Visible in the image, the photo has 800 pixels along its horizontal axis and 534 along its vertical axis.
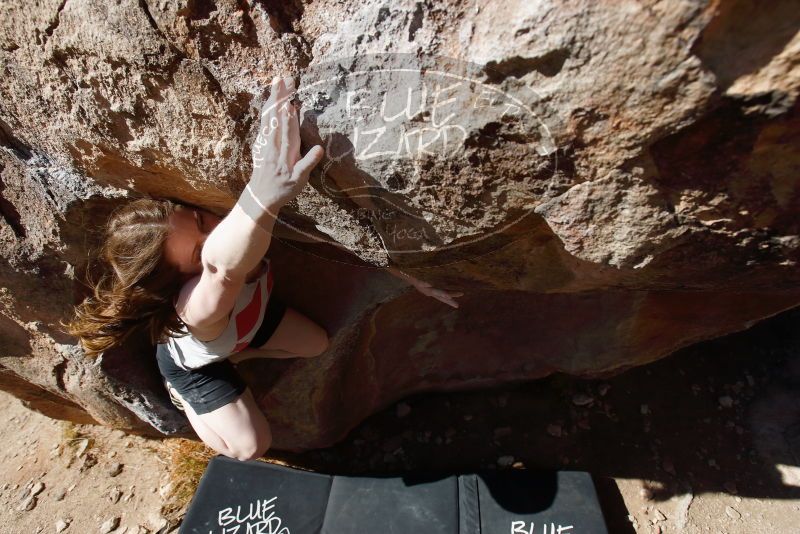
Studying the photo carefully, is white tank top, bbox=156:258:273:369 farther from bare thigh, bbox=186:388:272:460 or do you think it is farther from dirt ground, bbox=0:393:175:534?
dirt ground, bbox=0:393:175:534

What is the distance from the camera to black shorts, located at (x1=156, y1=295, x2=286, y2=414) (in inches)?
59.3

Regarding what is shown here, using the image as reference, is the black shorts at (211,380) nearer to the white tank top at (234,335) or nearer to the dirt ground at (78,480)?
the white tank top at (234,335)

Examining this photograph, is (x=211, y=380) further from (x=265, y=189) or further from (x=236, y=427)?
(x=265, y=189)

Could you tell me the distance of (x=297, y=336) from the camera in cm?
158

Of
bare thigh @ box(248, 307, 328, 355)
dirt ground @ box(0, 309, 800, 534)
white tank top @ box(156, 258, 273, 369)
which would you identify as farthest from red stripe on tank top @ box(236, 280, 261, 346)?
dirt ground @ box(0, 309, 800, 534)

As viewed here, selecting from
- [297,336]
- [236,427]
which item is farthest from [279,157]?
[236,427]

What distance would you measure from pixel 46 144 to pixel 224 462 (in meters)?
1.16

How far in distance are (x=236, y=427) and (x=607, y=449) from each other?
1.26 metres

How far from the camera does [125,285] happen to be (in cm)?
122

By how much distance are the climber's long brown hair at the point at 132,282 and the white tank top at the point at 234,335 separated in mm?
70

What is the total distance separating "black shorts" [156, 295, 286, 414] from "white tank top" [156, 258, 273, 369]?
0.04 meters

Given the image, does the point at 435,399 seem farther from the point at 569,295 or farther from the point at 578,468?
the point at 569,295

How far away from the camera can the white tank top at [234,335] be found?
Result: 1.38m

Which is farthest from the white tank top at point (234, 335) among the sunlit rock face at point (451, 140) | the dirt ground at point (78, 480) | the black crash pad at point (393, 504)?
the dirt ground at point (78, 480)
